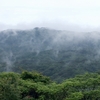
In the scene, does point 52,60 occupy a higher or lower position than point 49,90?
lower

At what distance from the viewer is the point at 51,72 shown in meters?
93.6

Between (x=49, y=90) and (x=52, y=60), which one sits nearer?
(x=49, y=90)

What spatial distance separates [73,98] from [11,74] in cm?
622

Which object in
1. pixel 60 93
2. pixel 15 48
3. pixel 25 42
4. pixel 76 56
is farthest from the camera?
pixel 25 42

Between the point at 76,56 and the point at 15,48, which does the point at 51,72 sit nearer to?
the point at 76,56

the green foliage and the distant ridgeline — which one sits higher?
the green foliage

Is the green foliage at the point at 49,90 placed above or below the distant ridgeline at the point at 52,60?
above

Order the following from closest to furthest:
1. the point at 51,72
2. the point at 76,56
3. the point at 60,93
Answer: the point at 60,93 → the point at 51,72 → the point at 76,56

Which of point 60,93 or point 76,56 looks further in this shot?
point 76,56

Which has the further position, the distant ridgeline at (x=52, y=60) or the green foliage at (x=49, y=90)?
the distant ridgeline at (x=52, y=60)

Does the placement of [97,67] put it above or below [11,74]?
Result: below

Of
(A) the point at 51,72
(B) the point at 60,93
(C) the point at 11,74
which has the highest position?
(C) the point at 11,74

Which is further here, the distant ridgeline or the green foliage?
the distant ridgeline

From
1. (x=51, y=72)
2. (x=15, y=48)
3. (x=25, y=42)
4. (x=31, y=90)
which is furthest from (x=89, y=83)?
(x=25, y=42)
